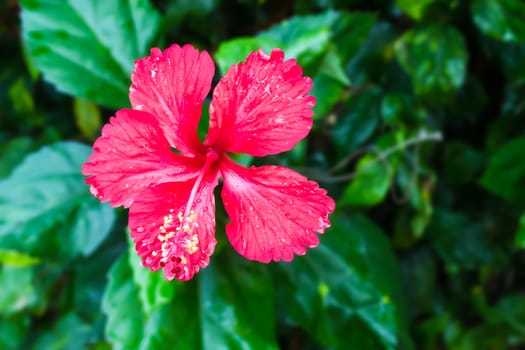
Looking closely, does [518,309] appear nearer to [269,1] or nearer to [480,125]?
[480,125]

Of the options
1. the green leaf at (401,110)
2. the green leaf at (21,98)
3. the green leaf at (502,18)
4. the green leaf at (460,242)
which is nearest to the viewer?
the green leaf at (502,18)

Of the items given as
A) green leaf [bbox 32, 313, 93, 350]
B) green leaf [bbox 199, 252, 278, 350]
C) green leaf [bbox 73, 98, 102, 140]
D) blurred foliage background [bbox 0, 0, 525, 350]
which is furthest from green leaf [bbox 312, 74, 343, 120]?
green leaf [bbox 32, 313, 93, 350]

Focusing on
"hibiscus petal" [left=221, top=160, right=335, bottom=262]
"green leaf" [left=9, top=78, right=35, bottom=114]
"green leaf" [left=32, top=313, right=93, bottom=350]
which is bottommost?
"green leaf" [left=32, top=313, right=93, bottom=350]

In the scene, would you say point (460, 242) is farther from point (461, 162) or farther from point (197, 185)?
point (197, 185)

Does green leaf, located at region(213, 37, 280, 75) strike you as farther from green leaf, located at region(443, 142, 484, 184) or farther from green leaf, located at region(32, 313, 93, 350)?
green leaf, located at region(32, 313, 93, 350)

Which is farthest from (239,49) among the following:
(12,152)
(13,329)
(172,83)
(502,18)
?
(13,329)

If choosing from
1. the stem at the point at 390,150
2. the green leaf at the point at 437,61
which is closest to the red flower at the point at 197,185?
the stem at the point at 390,150

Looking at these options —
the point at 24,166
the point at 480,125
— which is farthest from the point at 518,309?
the point at 24,166

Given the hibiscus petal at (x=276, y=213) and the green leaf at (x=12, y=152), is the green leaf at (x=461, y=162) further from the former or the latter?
the green leaf at (x=12, y=152)

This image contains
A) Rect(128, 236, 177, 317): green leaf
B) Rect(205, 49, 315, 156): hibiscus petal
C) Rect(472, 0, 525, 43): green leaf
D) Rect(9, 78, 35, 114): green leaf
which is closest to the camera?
Rect(205, 49, 315, 156): hibiscus petal
